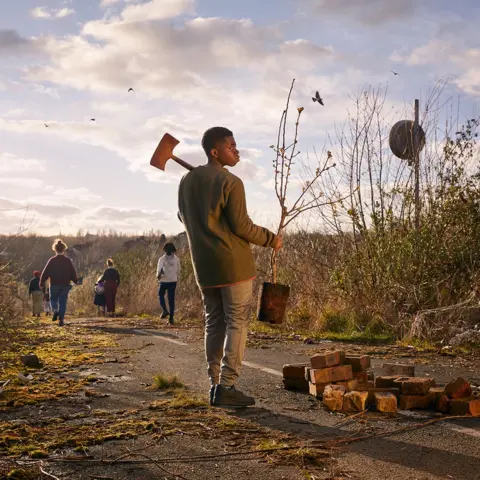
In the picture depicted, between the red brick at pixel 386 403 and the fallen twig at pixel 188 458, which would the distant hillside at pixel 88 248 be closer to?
the red brick at pixel 386 403

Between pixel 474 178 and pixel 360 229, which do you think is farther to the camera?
pixel 360 229

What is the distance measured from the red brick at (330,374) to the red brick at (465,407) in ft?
3.24

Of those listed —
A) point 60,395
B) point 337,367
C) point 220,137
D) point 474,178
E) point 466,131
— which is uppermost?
point 466,131

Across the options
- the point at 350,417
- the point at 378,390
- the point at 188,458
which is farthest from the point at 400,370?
the point at 188,458

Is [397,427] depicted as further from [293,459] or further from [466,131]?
[466,131]

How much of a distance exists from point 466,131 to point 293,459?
10.5m

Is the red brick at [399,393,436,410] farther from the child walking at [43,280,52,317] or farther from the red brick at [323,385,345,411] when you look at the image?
the child walking at [43,280,52,317]

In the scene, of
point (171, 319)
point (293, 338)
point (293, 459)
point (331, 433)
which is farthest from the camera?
point (171, 319)

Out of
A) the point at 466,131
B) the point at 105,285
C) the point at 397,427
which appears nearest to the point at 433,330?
the point at 466,131

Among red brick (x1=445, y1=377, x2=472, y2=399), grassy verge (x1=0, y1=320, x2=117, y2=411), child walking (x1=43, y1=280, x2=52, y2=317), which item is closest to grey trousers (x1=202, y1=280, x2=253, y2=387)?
grassy verge (x1=0, y1=320, x2=117, y2=411)

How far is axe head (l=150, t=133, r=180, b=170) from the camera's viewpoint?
657 centimetres

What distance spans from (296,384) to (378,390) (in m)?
1.00

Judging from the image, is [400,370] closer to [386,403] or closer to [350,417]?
[386,403]

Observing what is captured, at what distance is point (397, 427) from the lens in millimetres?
5254
